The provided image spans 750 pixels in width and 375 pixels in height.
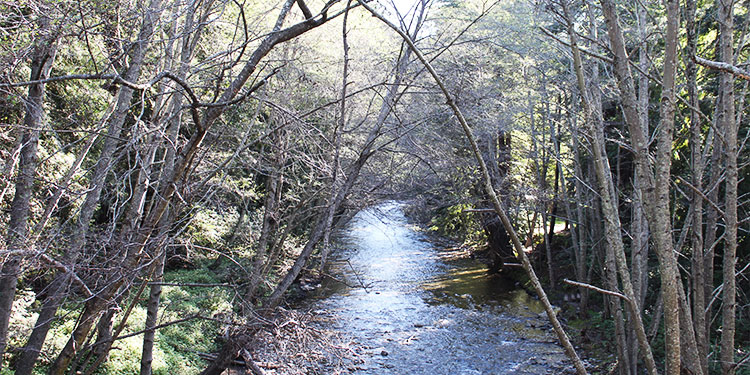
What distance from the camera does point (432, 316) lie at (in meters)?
11.0

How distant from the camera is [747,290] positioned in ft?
25.4

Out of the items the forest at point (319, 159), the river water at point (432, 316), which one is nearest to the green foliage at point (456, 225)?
the river water at point (432, 316)

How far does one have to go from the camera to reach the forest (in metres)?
2.89

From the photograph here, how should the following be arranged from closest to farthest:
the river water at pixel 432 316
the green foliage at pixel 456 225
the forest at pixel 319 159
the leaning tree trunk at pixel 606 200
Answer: the leaning tree trunk at pixel 606 200
the forest at pixel 319 159
the river water at pixel 432 316
the green foliage at pixel 456 225

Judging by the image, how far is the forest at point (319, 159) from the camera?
9.49 feet

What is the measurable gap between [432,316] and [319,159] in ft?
22.8

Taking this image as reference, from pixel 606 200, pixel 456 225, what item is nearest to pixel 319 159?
pixel 606 200

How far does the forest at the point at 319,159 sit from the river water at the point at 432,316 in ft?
1.98

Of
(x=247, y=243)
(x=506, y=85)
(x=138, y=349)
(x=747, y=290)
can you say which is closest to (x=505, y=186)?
(x=506, y=85)

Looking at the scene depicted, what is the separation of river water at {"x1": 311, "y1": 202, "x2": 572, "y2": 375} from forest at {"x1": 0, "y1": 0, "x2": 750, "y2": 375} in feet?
1.98

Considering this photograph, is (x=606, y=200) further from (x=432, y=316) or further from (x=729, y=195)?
(x=432, y=316)

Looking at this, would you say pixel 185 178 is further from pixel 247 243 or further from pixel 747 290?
pixel 747 290

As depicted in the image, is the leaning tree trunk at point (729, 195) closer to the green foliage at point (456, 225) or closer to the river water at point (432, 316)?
the river water at point (432, 316)

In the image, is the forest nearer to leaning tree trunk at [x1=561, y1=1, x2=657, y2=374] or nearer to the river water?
leaning tree trunk at [x1=561, y1=1, x2=657, y2=374]
